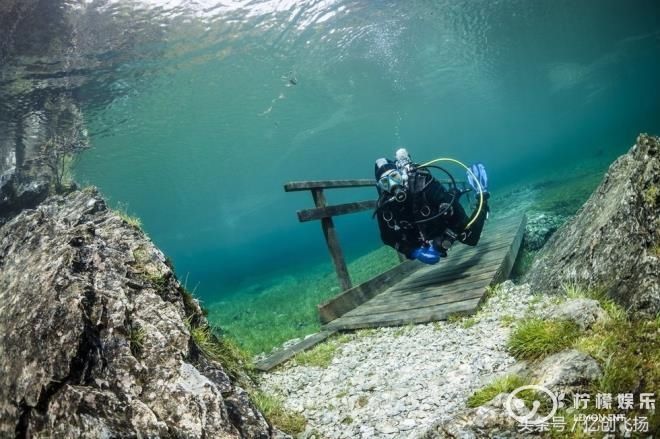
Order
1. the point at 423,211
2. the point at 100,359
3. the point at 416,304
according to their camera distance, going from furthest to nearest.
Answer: the point at 423,211, the point at 416,304, the point at 100,359

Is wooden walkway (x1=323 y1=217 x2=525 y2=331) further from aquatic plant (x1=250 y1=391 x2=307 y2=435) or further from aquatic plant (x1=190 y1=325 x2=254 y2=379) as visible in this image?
aquatic plant (x1=250 y1=391 x2=307 y2=435)

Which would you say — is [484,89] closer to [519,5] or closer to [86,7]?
[519,5]

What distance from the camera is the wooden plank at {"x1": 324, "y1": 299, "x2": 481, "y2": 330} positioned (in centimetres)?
538

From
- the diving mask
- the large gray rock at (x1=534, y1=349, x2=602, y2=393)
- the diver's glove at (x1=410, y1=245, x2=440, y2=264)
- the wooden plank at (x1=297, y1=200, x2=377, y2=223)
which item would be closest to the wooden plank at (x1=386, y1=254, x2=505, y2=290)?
the diver's glove at (x1=410, y1=245, x2=440, y2=264)

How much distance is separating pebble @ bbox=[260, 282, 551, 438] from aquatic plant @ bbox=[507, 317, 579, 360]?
0.17 meters

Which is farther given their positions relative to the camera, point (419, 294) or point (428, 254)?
point (419, 294)

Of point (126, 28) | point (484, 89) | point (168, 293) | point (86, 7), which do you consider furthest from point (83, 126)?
point (484, 89)

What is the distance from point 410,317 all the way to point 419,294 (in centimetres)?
146

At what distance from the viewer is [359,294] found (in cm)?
801

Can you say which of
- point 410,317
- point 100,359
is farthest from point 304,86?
point 100,359

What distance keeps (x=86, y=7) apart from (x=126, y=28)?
2118mm

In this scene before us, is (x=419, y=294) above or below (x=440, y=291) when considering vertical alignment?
below

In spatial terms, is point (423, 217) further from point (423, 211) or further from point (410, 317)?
point (410, 317)

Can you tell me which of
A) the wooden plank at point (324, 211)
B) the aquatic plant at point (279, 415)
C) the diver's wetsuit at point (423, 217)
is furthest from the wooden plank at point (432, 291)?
the aquatic plant at point (279, 415)
